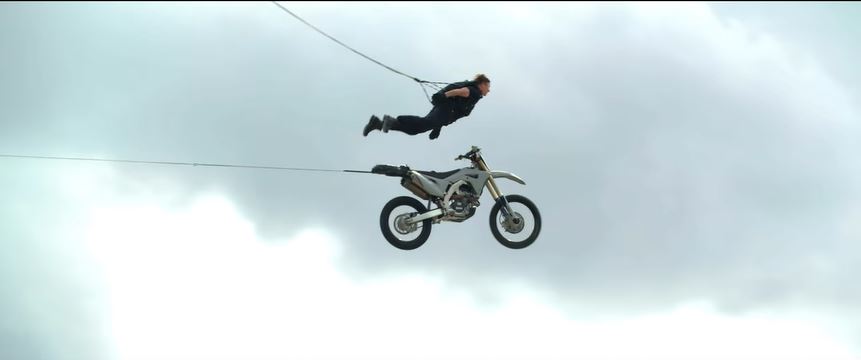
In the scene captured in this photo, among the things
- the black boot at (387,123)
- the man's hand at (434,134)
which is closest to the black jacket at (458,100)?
the man's hand at (434,134)

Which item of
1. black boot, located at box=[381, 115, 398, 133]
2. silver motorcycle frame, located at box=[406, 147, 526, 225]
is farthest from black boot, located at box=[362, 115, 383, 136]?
silver motorcycle frame, located at box=[406, 147, 526, 225]

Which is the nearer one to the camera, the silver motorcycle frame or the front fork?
the silver motorcycle frame

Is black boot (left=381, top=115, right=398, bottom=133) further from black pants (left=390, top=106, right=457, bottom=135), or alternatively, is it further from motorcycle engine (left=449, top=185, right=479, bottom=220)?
motorcycle engine (left=449, top=185, right=479, bottom=220)

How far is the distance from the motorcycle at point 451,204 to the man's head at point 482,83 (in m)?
1.18

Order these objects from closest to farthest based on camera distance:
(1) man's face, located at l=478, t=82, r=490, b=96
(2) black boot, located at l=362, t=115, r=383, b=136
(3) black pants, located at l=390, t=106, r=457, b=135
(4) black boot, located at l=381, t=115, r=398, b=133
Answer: (2) black boot, located at l=362, t=115, r=383, b=136, (4) black boot, located at l=381, t=115, r=398, b=133, (3) black pants, located at l=390, t=106, r=457, b=135, (1) man's face, located at l=478, t=82, r=490, b=96

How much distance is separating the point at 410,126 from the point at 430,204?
1580 millimetres

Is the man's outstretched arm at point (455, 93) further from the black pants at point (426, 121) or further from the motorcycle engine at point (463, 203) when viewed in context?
the motorcycle engine at point (463, 203)

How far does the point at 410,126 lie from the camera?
1966 cm

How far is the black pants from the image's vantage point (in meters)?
19.5

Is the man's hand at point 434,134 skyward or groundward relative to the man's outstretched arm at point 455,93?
groundward

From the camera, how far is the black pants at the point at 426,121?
19.5 m

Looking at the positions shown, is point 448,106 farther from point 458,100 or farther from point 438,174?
point 438,174

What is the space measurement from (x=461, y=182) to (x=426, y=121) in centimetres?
139

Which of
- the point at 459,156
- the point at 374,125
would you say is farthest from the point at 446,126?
the point at 374,125
